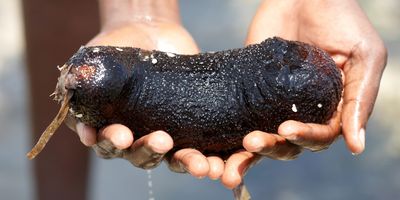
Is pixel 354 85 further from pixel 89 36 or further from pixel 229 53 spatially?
pixel 89 36

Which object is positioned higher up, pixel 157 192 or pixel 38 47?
pixel 38 47

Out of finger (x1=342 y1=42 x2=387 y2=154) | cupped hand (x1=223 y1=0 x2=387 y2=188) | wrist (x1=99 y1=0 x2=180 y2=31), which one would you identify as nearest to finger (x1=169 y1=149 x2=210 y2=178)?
cupped hand (x1=223 y1=0 x2=387 y2=188)

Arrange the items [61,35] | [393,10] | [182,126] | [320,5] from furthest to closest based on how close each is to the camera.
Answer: [393,10] → [61,35] → [320,5] → [182,126]

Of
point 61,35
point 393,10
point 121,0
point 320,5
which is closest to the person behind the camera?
point 320,5

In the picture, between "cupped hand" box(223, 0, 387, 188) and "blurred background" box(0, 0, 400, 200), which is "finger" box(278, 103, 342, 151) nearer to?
"cupped hand" box(223, 0, 387, 188)

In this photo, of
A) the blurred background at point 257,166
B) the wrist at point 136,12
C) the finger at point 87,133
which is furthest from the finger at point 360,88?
the blurred background at point 257,166

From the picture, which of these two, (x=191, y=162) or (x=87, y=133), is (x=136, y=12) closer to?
(x=87, y=133)

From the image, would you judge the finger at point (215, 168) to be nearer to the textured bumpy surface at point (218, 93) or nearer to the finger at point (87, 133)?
the textured bumpy surface at point (218, 93)

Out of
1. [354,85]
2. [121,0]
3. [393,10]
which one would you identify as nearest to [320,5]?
[354,85]
